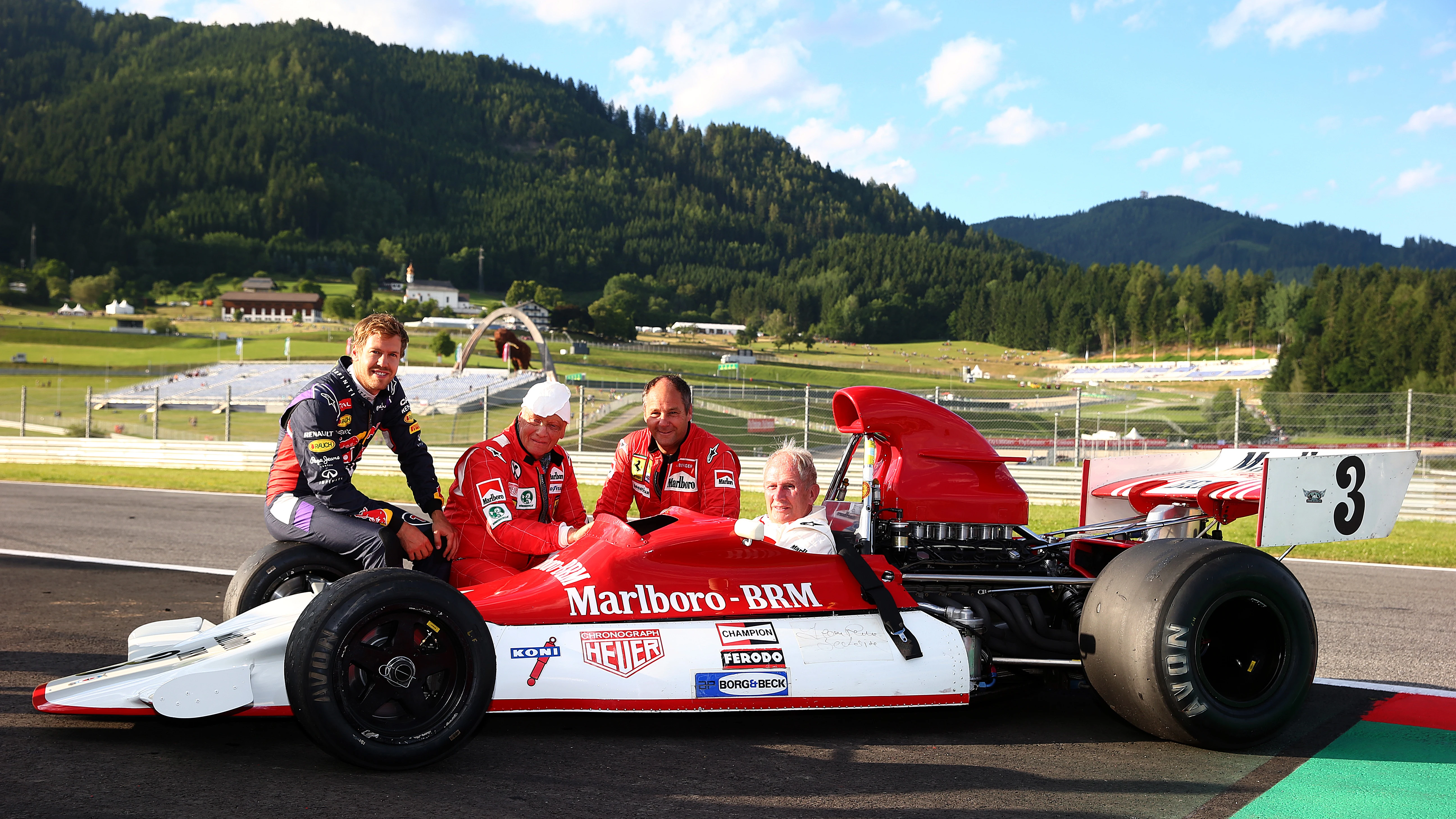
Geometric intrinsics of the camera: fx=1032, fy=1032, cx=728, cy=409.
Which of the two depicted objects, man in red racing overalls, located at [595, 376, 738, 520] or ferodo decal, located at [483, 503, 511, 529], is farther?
man in red racing overalls, located at [595, 376, 738, 520]

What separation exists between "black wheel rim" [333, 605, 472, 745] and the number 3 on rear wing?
3.09 m

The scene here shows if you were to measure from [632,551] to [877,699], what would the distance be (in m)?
1.08

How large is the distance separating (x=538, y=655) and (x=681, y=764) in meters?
0.63

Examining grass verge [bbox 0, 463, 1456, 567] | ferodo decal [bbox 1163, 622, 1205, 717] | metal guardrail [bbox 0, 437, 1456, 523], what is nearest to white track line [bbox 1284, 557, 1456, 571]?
grass verge [bbox 0, 463, 1456, 567]

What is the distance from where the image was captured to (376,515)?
14.2 ft

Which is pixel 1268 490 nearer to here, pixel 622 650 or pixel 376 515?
pixel 622 650

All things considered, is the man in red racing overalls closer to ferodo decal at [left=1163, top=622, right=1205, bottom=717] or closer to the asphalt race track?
the asphalt race track

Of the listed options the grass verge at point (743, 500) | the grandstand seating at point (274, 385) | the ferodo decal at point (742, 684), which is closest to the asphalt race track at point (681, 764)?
the ferodo decal at point (742, 684)

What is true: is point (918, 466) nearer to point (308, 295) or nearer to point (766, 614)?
A: point (766, 614)

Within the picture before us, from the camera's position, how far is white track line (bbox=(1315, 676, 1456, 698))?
4.85 metres

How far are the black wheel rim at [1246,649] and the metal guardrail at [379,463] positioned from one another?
10020mm

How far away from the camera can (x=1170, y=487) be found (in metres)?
5.08

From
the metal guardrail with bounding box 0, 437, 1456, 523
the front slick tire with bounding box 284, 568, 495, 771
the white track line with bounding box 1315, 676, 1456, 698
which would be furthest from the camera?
the metal guardrail with bounding box 0, 437, 1456, 523

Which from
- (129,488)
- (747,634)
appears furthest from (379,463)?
(747,634)
